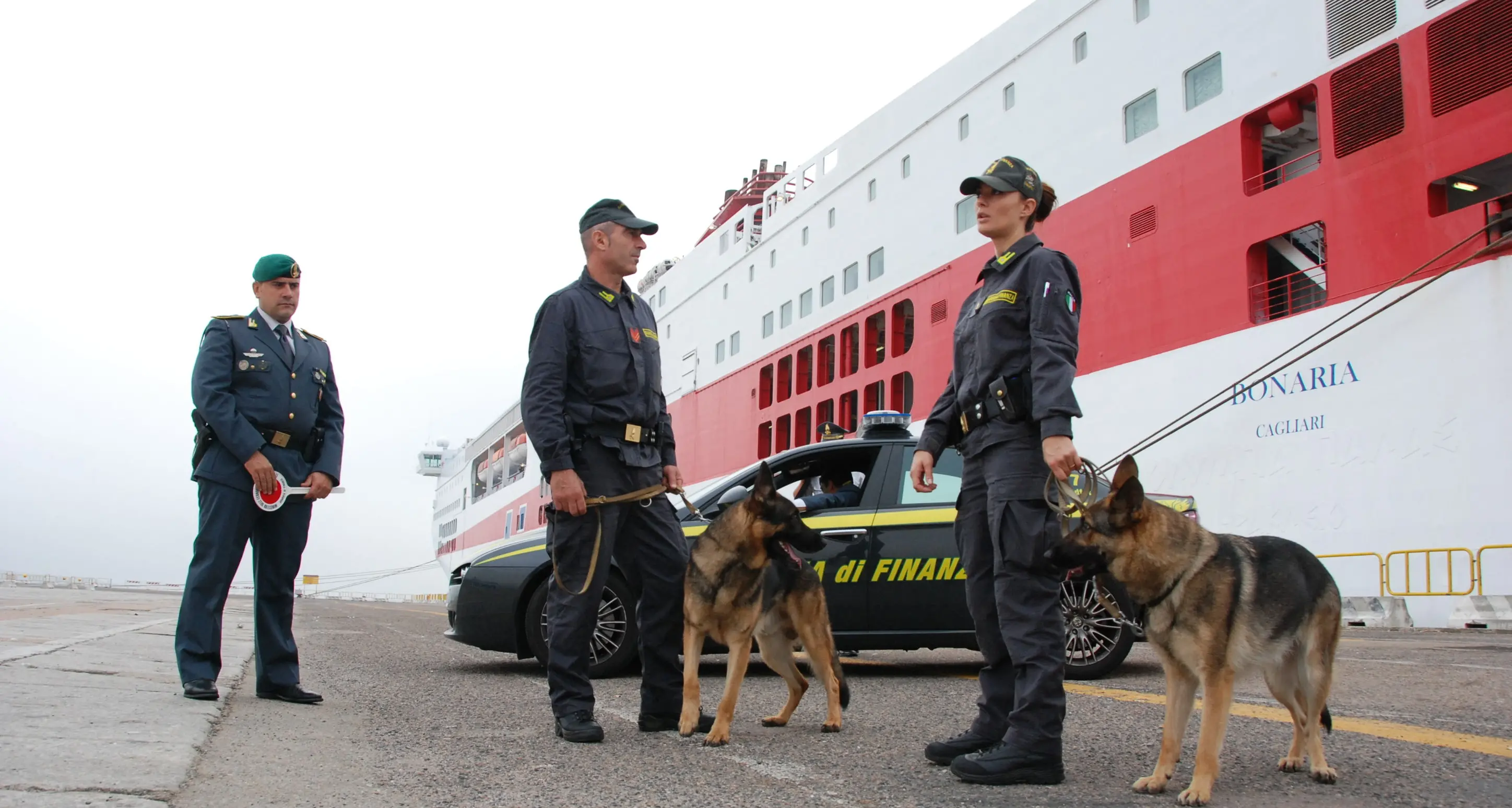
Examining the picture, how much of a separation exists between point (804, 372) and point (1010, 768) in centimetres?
2208

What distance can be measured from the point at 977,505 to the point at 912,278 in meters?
17.6

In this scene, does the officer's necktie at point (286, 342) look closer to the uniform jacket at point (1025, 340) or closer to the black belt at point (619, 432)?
the black belt at point (619, 432)

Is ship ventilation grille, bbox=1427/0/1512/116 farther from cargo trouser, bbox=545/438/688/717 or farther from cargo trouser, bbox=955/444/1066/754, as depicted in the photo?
cargo trouser, bbox=545/438/688/717

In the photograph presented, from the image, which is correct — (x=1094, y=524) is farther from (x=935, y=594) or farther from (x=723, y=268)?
(x=723, y=268)

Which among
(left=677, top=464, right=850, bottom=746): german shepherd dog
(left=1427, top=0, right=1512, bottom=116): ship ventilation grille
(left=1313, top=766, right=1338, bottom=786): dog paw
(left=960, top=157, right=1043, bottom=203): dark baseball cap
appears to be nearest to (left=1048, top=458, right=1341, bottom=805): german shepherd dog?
(left=1313, top=766, right=1338, bottom=786): dog paw

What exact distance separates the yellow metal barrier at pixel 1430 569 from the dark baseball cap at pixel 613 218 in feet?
31.6

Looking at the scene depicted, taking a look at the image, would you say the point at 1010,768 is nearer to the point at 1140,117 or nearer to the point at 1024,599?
the point at 1024,599

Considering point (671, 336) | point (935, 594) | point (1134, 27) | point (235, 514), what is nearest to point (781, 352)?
point (671, 336)

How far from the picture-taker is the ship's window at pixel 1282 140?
41.5 ft

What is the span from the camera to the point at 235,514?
12.3 ft

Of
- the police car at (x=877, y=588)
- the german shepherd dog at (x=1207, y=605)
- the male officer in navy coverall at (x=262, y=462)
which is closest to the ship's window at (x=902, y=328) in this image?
the police car at (x=877, y=588)

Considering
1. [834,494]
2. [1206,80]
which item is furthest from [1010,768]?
[1206,80]

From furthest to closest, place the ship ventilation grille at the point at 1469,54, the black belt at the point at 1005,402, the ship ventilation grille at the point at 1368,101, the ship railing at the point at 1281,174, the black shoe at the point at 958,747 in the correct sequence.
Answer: the ship railing at the point at 1281,174 → the ship ventilation grille at the point at 1368,101 → the ship ventilation grille at the point at 1469,54 → the black shoe at the point at 958,747 → the black belt at the point at 1005,402

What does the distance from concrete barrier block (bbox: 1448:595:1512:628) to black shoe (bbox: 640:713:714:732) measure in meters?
8.94
